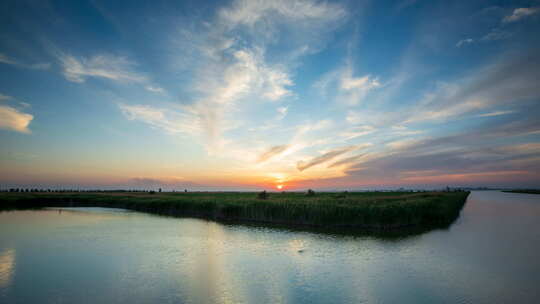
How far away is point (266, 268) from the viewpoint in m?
12.7

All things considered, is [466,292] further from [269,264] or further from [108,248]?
[108,248]

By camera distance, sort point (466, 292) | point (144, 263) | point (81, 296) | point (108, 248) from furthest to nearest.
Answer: point (108, 248) < point (144, 263) < point (466, 292) < point (81, 296)

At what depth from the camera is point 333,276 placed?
1157 cm

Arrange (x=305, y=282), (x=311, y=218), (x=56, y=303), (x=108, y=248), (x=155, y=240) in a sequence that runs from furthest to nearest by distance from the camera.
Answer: (x=311, y=218), (x=155, y=240), (x=108, y=248), (x=305, y=282), (x=56, y=303)

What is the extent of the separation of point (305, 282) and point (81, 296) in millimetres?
7313

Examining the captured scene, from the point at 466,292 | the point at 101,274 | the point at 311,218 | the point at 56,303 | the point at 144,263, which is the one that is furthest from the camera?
the point at 311,218

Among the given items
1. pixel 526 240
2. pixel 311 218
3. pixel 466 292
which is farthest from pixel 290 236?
pixel 526 240

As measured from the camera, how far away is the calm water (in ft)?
31.4

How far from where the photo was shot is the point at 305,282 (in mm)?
10844

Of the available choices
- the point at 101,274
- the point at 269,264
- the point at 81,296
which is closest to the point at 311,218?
the point at 269,264

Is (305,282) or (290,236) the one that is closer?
(305,282)

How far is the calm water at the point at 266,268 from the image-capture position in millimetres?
9578

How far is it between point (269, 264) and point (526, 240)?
17265mm

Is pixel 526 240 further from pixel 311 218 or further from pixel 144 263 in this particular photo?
pixel 144 263
